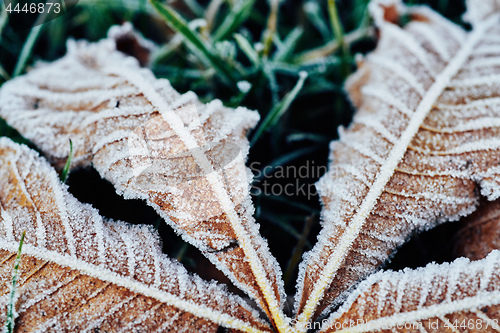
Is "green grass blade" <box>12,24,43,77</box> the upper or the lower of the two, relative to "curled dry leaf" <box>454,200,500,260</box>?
upper

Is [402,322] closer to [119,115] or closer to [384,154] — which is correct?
[384,154]

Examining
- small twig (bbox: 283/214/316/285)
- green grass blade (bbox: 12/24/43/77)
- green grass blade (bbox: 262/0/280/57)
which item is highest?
green grass blade (bbox: 262/0/280/57)

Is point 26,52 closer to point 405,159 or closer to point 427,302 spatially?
point 405,159

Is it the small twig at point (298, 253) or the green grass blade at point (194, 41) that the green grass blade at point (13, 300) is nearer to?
the small twig at point (298, 253)

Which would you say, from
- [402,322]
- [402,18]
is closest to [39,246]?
[402,322]

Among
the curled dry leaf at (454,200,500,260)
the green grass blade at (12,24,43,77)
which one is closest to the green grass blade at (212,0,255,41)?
the green grass blade at (12,24,43,77)

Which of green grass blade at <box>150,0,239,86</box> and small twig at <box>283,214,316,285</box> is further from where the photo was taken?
green grass blade at <box>150,0,239,86</box>

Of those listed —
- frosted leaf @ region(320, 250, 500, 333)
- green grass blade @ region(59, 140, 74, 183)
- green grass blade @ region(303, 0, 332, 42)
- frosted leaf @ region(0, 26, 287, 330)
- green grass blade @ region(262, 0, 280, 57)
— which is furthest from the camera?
green grass blade @ region(303, 0, 332, 42)

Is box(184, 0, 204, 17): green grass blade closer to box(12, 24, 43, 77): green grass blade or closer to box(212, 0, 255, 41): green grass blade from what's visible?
box(212, 0, 255, 41): green grass blade

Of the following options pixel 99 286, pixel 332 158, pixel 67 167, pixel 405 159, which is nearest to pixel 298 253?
pixel 332 158
